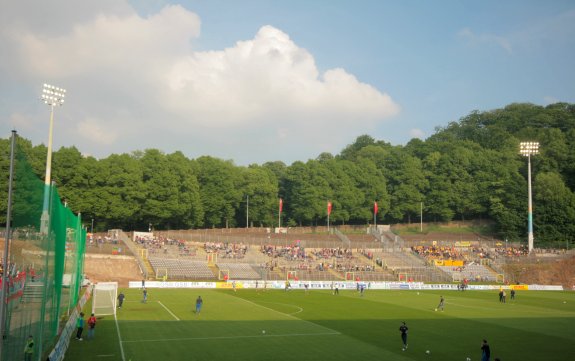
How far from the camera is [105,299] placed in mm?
42219

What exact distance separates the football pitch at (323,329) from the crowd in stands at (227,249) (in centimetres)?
2531

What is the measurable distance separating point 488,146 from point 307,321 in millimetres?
127538

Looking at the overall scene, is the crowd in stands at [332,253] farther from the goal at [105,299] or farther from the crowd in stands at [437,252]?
the goal at [105,299]

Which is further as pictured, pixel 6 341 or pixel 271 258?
pixel 271 258

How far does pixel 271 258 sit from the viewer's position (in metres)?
83.0

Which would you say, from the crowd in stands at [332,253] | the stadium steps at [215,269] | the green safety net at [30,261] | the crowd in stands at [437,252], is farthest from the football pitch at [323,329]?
the crowd in stands at [437,252]

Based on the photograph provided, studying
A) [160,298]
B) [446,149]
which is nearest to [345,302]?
[160,298]

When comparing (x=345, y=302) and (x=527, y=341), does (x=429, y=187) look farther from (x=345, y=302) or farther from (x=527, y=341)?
(x=527, y=341)

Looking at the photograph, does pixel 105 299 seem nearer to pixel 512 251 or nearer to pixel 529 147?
pixel 512 251

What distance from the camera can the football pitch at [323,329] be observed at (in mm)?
26281

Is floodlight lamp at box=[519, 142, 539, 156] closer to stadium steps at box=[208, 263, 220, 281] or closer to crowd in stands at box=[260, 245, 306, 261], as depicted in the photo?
crowd in stands at box=[260, 245, 306, 261]

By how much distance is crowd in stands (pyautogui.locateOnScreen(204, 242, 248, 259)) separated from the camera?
3184 inches

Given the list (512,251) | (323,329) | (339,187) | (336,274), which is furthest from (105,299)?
(339,187)

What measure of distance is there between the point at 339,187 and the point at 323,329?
86129 millimetres
